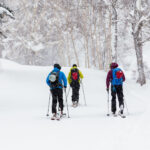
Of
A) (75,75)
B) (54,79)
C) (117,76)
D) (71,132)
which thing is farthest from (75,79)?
(71,132)

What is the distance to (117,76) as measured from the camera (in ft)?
29.6

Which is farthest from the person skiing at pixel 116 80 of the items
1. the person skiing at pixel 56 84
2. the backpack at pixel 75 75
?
the backpack at pixel 75 75

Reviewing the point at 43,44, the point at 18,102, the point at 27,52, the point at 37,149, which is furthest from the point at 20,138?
the point at 27,52

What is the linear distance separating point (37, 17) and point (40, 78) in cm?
1572

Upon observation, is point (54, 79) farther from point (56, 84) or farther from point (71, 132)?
point (71, 132)

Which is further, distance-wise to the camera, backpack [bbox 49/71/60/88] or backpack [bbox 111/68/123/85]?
→ backpack [bbox 111/68/123/85]

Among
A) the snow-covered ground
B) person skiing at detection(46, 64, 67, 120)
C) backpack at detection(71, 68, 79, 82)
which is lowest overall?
the snow-covered ground

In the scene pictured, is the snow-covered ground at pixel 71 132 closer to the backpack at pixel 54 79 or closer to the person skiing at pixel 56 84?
the person skiing at pixel 56 84

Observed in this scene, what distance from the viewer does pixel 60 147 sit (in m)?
5.33

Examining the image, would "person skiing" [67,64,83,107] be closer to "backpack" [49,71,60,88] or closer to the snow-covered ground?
the snow-covered ground

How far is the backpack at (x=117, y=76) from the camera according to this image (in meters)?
9.00

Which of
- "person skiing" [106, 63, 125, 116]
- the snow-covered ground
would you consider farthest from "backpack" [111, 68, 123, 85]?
the snow-covered ground

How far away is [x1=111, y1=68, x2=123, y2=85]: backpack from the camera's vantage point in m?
9.00

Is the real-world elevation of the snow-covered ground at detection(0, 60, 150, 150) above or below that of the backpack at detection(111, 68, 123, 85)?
below
